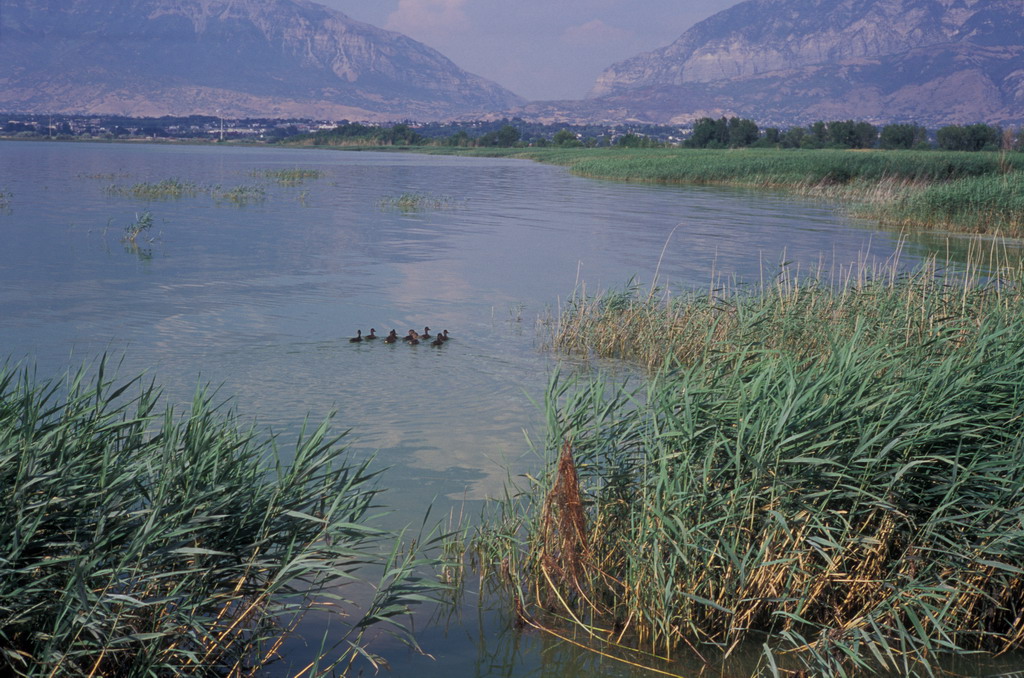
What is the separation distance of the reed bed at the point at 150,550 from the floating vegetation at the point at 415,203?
31.3 meters

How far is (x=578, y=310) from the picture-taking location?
1473 cm

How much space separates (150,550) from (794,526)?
369cm

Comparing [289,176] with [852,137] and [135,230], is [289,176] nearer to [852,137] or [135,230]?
[135,230]

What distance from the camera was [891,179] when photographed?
39.8 meters

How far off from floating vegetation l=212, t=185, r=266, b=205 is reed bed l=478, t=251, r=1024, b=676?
3156 centimetres

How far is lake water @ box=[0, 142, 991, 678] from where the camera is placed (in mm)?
9367

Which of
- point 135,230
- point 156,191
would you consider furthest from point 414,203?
point 135,230

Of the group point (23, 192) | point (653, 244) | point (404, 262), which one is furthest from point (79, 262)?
point (23, 192)

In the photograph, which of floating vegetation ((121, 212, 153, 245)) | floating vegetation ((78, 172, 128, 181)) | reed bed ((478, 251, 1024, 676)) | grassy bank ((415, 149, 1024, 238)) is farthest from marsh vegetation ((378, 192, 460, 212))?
reed bed ((478, 251, 1024, 676))

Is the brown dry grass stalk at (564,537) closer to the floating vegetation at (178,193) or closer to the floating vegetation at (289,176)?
the floating vegetation at (178,193)

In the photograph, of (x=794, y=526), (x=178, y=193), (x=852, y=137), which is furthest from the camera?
(x=852, y=137)

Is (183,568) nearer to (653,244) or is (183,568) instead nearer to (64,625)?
(64,625)

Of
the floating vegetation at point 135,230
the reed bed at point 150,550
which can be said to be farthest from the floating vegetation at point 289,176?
the reed bed at point 150,550

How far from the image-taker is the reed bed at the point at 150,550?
4.32m
